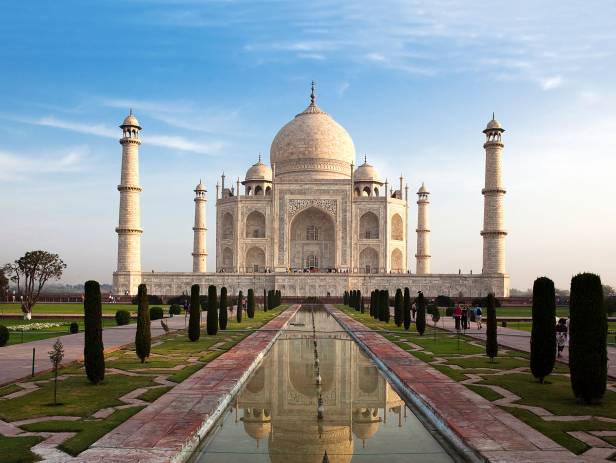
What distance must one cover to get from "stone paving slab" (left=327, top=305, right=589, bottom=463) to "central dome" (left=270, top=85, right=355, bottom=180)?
122ft

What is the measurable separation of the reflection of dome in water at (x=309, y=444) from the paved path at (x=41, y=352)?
4.65 m

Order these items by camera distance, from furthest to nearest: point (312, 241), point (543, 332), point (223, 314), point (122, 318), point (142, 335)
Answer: point (312, 241), point (122, 318), point (223, 314), point (142, 335), point (543, 332)

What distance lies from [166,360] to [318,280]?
27812mm

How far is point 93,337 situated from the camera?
8.82m

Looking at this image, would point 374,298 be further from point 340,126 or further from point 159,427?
point 340,126

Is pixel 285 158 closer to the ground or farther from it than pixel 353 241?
farther from it

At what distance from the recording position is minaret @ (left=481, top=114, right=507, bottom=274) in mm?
37531

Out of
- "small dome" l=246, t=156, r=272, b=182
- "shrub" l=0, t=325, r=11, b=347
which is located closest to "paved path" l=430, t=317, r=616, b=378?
"shrub" l=0, t=325, r=11, b=347

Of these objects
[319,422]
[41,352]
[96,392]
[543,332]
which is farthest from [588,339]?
[41,352]

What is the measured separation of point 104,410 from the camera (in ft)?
23.0

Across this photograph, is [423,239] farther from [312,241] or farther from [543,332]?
[543,332]

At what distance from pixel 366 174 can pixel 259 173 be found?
805cm

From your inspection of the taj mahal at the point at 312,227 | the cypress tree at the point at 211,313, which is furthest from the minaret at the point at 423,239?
the cypress tree at the point at 211,313

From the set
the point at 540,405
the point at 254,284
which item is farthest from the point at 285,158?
the point at 540,405
